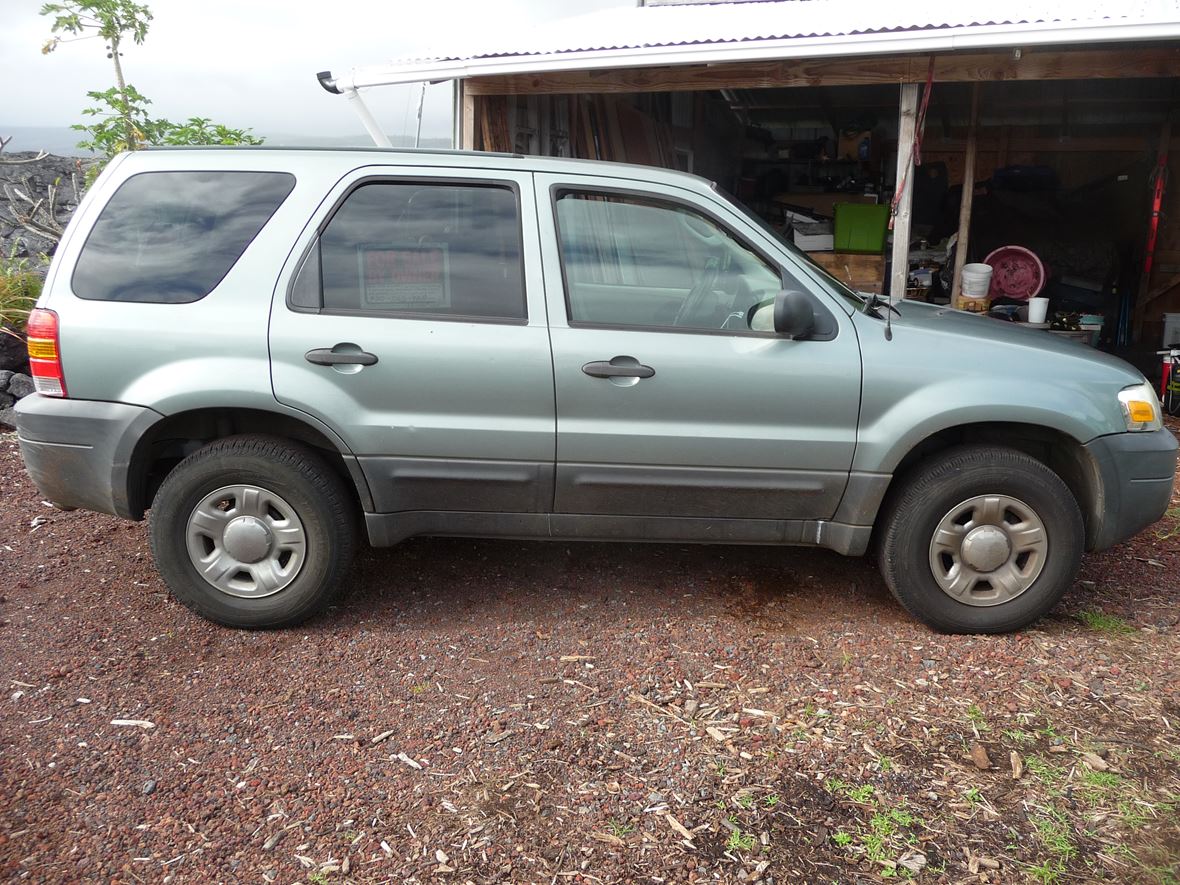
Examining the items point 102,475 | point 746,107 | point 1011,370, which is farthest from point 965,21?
point 746,107

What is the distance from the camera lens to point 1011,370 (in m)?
3.75

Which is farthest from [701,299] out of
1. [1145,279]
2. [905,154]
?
[1145,279]

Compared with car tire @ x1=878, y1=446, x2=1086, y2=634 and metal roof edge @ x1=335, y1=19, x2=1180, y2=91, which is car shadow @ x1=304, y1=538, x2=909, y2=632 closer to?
car tire @ x1=878, y1=446, x2=1086, y2=634

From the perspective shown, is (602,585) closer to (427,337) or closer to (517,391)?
(517,391)

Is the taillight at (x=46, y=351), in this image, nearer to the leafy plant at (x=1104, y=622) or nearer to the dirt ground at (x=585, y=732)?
the dirt ground at (x=585, y=732)

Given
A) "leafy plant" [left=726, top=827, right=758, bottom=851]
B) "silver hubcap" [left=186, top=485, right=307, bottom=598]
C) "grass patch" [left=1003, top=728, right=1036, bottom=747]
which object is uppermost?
"silver hubcap" [left=186, top=485, right=307, bottom=598]

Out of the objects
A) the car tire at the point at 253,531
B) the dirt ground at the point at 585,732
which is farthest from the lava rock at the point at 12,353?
the car tire at the point at 253,531

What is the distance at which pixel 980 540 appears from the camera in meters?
3.83

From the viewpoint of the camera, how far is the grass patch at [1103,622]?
4.07m

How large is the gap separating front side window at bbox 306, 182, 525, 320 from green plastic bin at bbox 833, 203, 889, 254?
576cm

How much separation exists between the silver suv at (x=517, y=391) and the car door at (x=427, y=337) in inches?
0.4

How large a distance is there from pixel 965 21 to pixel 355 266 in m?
4.49

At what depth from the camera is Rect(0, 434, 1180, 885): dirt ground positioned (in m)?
2.70

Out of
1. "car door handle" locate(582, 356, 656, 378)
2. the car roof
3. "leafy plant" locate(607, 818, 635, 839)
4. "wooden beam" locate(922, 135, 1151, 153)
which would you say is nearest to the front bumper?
"car door handle" locate(582, 356, 656, 378)
